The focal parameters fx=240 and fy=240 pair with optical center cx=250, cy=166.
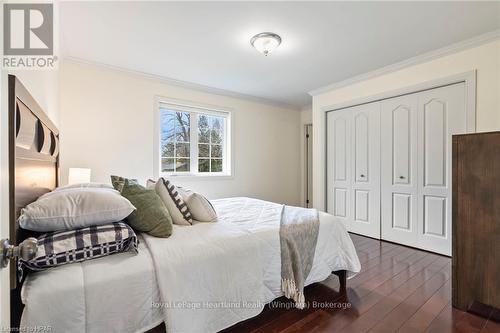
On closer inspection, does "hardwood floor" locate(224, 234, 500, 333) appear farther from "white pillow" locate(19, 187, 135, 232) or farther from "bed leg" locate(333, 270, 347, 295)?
"white pillow" locate(19, 187, 135, 232)

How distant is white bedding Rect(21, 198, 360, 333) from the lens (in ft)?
3.26

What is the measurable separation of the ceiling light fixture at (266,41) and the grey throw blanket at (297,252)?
5.80 feet

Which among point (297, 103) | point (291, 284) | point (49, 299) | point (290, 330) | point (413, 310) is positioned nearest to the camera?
point (49, 299)

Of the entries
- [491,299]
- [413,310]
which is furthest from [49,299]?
[491,299]

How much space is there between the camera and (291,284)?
165cm

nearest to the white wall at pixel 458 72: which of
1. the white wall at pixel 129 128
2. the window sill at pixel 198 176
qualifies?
the white wall at pixel 129 128

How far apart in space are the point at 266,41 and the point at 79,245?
234 centimetres

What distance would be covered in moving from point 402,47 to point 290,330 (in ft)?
9.99

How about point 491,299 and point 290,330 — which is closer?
point 290,330

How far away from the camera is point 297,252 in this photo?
171 centimetres

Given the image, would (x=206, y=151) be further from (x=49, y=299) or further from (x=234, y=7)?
(x=49, y=299)

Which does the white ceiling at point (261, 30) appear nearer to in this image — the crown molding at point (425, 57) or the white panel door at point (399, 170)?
the crown molding at point (425, 57)

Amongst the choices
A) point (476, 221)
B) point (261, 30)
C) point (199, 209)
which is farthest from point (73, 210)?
point (476, 221)

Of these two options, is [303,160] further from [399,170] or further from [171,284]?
[171,284]
